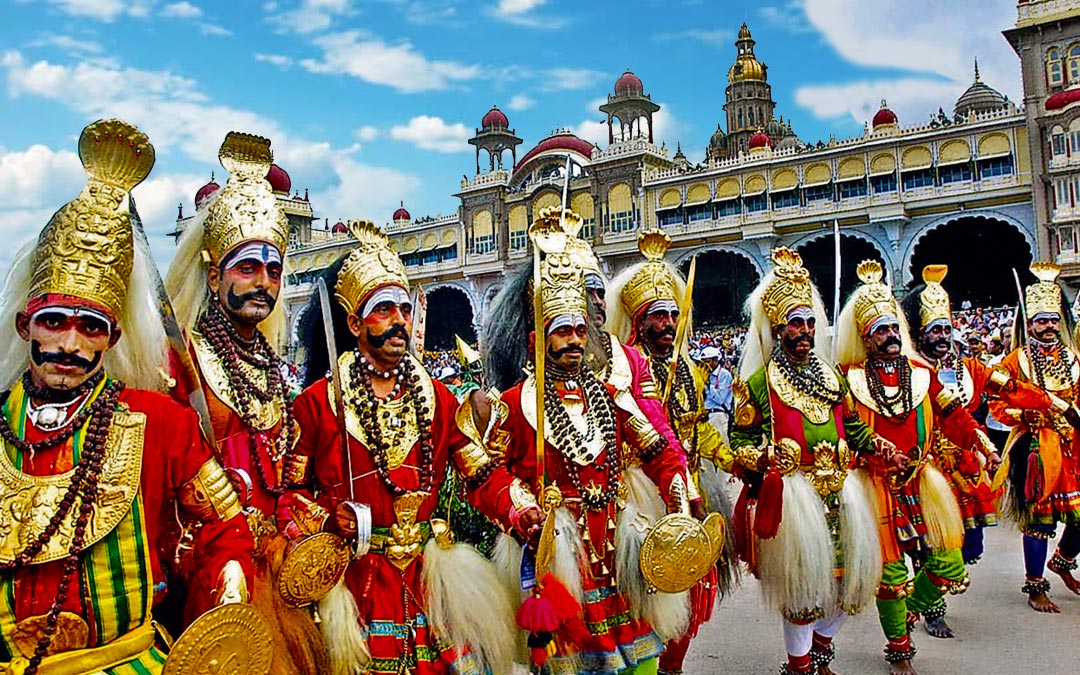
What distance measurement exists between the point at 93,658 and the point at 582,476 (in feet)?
6.35

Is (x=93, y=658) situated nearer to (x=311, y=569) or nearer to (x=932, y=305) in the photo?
(x=311, y=569)

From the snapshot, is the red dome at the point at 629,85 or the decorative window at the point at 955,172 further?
the red dome at the point at 629,85

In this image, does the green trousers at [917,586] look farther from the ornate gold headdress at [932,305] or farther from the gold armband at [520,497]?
the gold armband at [520,497]

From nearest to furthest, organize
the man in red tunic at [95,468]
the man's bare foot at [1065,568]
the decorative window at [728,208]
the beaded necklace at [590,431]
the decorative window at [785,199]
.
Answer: the man in red tunic at [95,468] → the beaded necklace at [590,431] → the man's bare foot at [1065,568] → the decorative window at [785,199] → the decorative window at [728,208]

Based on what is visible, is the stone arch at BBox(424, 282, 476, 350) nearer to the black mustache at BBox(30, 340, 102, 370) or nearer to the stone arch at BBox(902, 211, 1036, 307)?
the stone arch at BBox(902, 211, 1036, 307)

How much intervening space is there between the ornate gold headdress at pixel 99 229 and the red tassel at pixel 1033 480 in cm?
609

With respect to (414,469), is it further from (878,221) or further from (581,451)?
(878,221)

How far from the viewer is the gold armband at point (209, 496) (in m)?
2.35

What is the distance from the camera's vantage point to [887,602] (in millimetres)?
4781

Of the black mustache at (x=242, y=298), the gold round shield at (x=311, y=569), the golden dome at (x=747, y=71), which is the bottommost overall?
the gold round shield at (x=311, y=569)

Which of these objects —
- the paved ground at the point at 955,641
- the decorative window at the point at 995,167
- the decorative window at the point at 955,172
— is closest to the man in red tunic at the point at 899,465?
the paved ground at the point at 955,641

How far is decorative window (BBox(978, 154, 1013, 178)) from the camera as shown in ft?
87.8

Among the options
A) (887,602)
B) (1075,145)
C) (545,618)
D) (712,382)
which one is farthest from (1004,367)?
(1075,145)

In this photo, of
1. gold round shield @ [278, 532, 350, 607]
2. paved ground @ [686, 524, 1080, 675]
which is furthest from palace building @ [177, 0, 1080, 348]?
gold round shield @ [278, 532, 350, 607]
